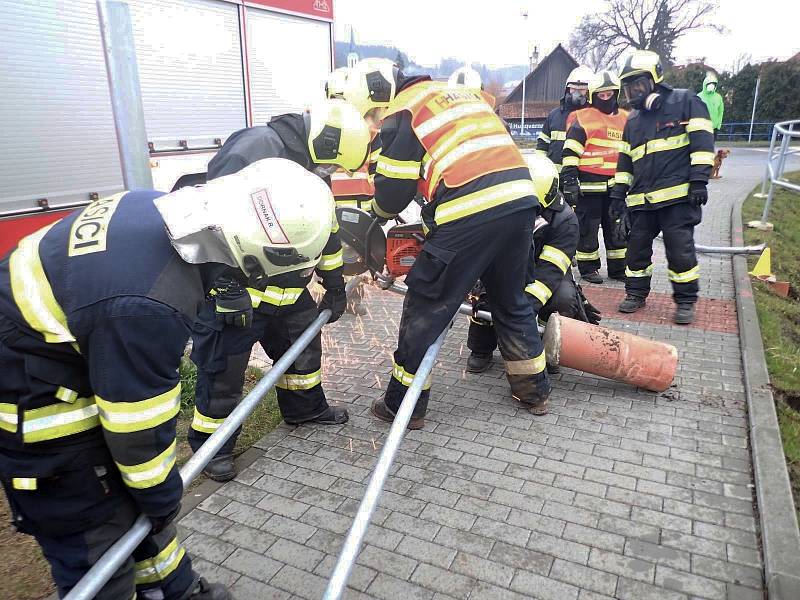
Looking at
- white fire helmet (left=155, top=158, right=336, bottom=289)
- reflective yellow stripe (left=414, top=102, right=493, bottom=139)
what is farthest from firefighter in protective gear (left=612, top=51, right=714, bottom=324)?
white fire helmet (left=155, top=158, right=336, bottom=289)

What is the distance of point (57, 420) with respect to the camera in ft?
5.65

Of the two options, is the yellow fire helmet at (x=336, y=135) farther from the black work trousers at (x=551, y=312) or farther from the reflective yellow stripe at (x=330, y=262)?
the black work trousers at (x=551, y=312)

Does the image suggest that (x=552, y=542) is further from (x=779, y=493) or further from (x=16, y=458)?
(x=16, y=458)

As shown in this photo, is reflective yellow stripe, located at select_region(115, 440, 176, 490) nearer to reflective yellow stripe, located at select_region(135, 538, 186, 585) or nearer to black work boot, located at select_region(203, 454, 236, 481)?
reflective yellow stripe, located at select_region(135, 538, 186, 585)

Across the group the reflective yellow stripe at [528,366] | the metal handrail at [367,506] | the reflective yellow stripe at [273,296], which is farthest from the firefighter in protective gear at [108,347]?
the reflective yellow stripe at [528,366]

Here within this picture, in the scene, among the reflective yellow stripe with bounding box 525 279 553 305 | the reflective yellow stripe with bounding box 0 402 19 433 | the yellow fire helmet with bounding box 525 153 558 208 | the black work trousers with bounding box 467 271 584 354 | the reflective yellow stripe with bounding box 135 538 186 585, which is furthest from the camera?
the black work trousers with bounding box 467 271 584 354

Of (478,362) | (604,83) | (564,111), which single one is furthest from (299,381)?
(564,111)

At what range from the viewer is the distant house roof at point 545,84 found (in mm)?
37469

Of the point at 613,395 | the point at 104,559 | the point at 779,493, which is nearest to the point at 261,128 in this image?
the point at 104,559

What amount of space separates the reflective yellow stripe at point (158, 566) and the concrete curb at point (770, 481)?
7.60ft

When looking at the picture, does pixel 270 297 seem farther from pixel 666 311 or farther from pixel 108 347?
pixel 666 311

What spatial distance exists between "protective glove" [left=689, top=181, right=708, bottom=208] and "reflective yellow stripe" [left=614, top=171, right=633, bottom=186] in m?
0.77

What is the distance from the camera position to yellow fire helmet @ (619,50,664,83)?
17.4 feet

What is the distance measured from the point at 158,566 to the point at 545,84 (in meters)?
42.7
